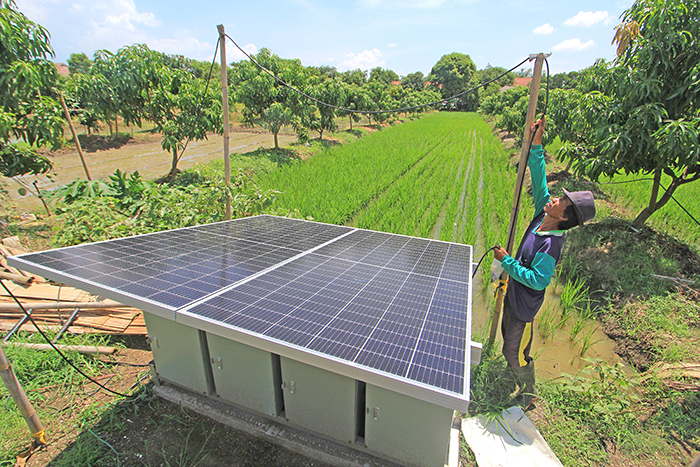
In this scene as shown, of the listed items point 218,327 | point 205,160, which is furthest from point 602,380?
point 205,160

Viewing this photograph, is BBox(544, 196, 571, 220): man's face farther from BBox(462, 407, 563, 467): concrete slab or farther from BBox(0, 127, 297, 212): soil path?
BBox(0, 127, 297, 212): soil path

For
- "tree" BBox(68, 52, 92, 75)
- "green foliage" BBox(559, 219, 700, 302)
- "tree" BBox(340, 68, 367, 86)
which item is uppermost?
"tree" BBox(340, 68, 367, 86)

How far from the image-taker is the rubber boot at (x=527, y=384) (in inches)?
120

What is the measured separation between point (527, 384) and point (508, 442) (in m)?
0.67

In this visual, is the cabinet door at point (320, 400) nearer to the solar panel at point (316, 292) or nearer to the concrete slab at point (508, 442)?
the solar panel at point (316, 292)

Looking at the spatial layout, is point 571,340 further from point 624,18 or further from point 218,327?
point 624,18

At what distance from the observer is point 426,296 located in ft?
8.38

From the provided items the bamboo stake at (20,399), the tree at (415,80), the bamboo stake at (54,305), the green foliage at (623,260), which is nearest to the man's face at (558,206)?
the green foliage at (623,260)

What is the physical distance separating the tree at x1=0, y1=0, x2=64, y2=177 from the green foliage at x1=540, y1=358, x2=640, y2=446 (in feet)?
29.5

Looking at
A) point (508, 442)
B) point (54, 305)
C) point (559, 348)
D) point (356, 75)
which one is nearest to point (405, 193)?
point (559, 348)

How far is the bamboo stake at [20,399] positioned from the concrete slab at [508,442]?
3.56 m

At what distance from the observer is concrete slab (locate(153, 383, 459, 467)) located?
2324mm

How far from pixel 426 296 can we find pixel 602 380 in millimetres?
2184

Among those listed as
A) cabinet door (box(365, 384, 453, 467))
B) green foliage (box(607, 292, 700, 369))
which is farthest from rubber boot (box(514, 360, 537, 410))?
green foliage (box(607, 292, 700, 369))
